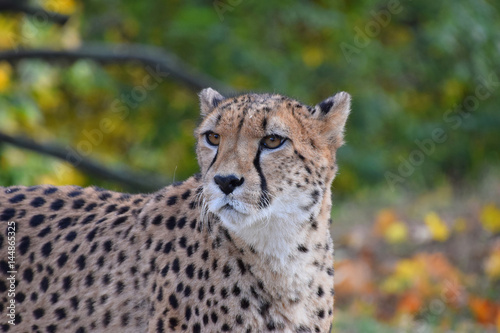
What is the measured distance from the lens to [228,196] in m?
3.90

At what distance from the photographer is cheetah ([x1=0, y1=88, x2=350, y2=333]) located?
4047 mm

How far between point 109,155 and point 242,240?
9.35 metres

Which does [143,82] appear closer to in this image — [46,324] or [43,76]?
[43,76]

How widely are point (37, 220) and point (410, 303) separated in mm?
4641

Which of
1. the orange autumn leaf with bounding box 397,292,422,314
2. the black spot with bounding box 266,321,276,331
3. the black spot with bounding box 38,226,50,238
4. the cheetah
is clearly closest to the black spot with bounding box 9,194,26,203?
the cheetah

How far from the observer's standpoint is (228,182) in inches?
153

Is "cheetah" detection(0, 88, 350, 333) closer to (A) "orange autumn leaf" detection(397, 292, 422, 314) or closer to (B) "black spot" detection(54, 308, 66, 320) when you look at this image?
(B) "black spot" detection(54, 308, 66, 320)

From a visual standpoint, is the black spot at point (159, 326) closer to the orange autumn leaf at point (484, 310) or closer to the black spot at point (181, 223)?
the black spot at point (181, 223)

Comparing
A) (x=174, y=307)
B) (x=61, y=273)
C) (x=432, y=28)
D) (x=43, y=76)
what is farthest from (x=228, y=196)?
(x=432, y=28)

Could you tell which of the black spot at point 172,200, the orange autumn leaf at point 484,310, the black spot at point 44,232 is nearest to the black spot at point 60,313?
the black spot at point 44,232

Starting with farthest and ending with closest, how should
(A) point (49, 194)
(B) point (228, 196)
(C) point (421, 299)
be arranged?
(C) point (421, 299)
(A) point (49, 194)
(B) point (228, 196)

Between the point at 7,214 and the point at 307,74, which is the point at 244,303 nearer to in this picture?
the point at 7,214

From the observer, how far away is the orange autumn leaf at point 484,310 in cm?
803

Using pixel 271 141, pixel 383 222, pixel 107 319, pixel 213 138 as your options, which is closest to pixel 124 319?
pixel 107 319
